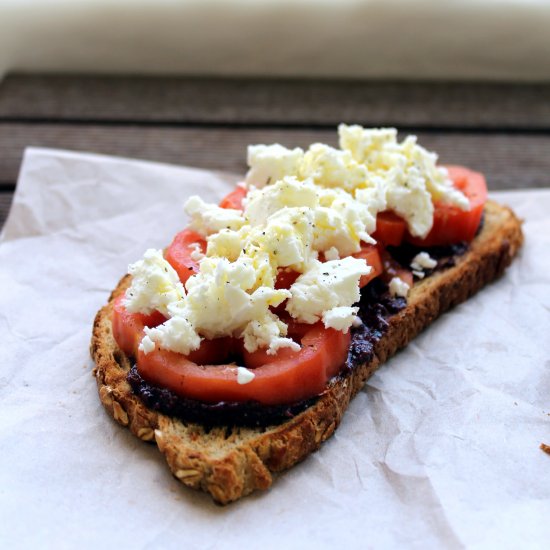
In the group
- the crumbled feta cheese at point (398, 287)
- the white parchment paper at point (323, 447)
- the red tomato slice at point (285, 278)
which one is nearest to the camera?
the white parchment paper at point (323, 447)

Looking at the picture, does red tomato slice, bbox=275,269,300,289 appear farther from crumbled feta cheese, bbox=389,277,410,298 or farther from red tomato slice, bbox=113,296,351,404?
crumbled feta cheese, bbox=389,277,410,298

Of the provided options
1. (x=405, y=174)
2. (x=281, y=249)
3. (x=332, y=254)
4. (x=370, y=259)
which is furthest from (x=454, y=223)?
(x=281, y=249)

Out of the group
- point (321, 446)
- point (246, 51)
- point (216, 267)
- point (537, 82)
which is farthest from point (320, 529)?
point (537, 82)

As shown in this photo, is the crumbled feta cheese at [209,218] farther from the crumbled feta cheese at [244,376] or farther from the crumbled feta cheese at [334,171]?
the crumbled feta cheese at [244,376]

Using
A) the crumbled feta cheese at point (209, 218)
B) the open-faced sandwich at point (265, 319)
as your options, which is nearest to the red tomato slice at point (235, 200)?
the open-faced sandwich at point (265, 319)

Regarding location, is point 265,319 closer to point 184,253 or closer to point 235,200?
point 184,253

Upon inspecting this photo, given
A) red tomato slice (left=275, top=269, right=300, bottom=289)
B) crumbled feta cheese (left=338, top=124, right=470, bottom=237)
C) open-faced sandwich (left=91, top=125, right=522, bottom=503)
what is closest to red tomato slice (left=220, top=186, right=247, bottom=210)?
open-faced sandwich (left=91, top=125, right=522, bottom=503)
